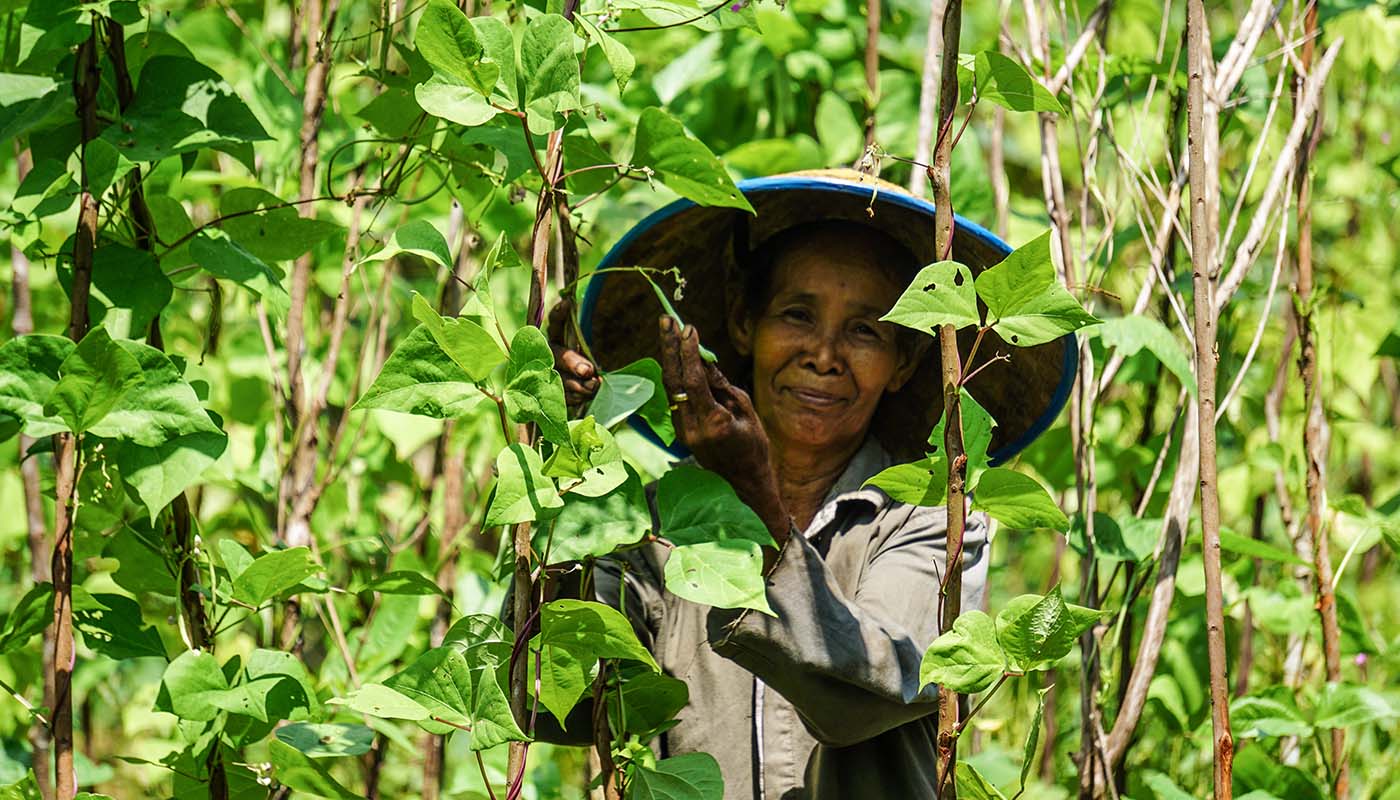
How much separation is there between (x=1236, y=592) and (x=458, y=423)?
3.95ft

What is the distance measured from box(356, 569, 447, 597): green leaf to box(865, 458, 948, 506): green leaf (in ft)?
1.36

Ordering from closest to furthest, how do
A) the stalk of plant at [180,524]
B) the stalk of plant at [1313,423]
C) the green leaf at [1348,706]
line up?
the stalk of plant at [180,524] → the green leaf at [1348,706] → the stalk of plant at [1313,423]

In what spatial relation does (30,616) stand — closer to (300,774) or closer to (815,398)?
(300,774)

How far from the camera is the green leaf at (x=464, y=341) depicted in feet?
3.53

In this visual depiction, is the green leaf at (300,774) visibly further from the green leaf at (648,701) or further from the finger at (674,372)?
the finger at (674,372)

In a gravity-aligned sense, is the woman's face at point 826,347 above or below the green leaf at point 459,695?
above

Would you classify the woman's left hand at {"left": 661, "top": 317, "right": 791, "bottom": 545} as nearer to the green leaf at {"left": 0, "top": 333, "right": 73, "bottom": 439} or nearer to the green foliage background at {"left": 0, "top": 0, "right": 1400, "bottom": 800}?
the green foliage background at {"left": 0, "top": 0, "right": 1400, "bottom": 800}

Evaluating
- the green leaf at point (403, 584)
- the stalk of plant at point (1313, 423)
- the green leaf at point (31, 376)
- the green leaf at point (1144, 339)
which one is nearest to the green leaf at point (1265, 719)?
the stalk of plant at point (1313, 423)

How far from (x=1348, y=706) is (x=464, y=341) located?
1.24m

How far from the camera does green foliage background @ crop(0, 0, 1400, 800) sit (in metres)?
1.36

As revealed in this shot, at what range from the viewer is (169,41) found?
145 centimetres

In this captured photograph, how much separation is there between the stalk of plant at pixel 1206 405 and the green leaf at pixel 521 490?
515 millimetres

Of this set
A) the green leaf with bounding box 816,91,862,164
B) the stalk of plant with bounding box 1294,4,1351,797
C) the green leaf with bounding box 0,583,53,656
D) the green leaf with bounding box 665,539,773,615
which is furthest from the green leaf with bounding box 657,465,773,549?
the green leaf with bounding box 816,91,862,164

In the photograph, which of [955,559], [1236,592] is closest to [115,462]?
[955,559]
